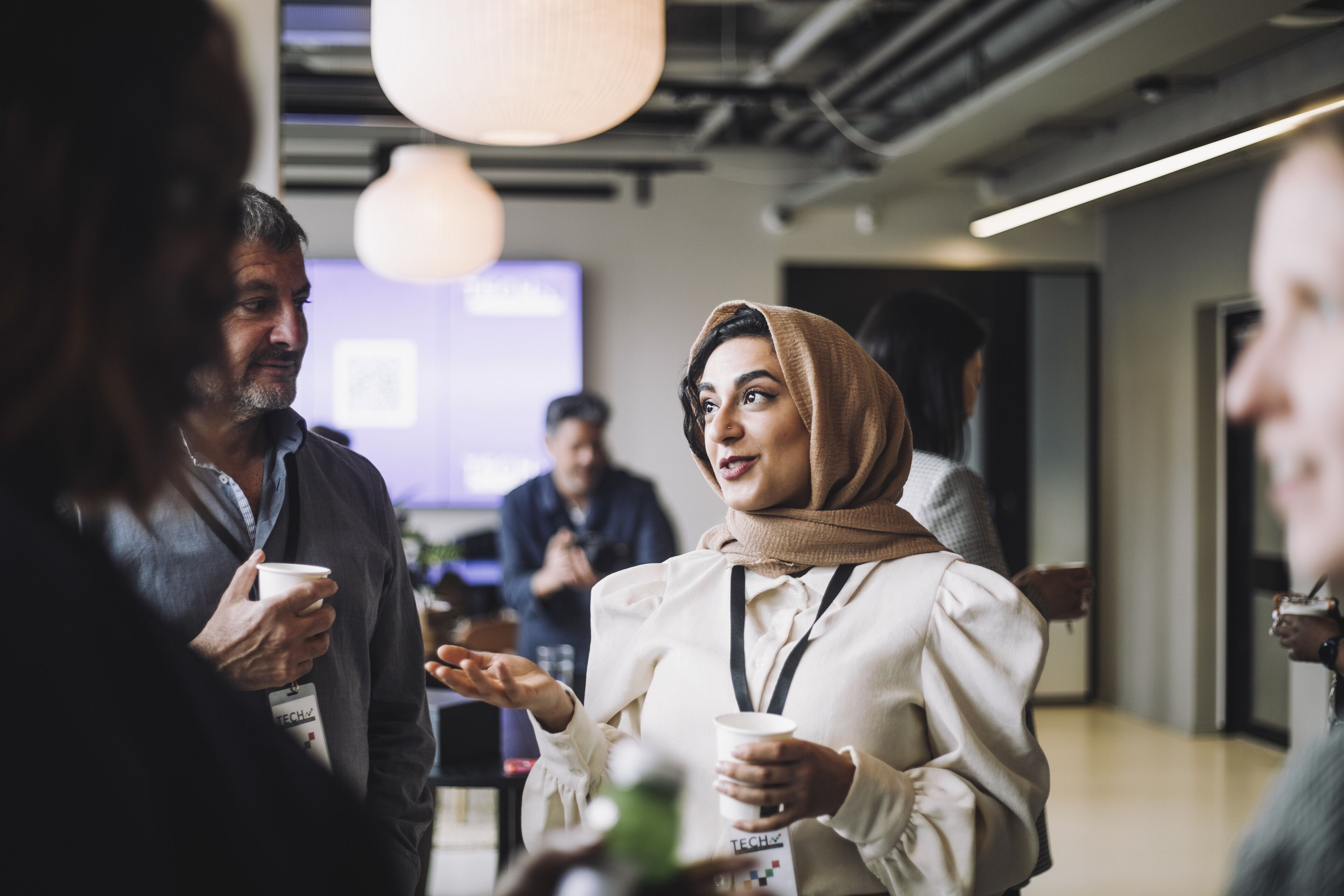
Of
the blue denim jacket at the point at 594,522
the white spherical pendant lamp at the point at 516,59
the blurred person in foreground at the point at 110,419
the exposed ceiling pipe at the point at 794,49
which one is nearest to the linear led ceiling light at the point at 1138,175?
the exposed ceiling pipe at the point at 794,49

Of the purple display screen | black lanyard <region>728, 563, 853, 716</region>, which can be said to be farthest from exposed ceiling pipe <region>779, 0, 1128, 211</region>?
black lanyard <region>728, 563, 853, 716</region>

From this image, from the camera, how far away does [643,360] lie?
7.13 m

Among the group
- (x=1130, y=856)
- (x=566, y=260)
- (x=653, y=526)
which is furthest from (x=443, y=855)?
(x=566, y=260)

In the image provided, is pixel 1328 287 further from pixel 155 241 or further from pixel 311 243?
pixel 311 243

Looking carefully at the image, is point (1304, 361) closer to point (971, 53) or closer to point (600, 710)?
point (600, 710)

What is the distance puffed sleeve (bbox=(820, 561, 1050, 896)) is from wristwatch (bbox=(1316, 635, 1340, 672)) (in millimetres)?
1470

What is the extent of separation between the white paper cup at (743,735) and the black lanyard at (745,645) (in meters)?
0.22

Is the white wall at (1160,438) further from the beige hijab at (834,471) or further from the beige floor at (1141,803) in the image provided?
the beige hijab at (834,471)

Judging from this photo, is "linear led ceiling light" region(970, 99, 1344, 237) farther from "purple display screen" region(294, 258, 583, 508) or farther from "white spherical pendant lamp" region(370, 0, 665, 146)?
"purple display screen" region(294, 258, 583, 508)

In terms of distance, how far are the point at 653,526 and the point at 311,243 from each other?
3.81m

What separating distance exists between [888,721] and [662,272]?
5826 millimetres

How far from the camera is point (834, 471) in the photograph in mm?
1753

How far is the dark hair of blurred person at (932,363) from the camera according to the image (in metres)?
2.58

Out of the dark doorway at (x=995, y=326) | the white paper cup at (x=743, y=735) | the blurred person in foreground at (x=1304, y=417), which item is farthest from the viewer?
the dark doorway at (x=995, y=326)
